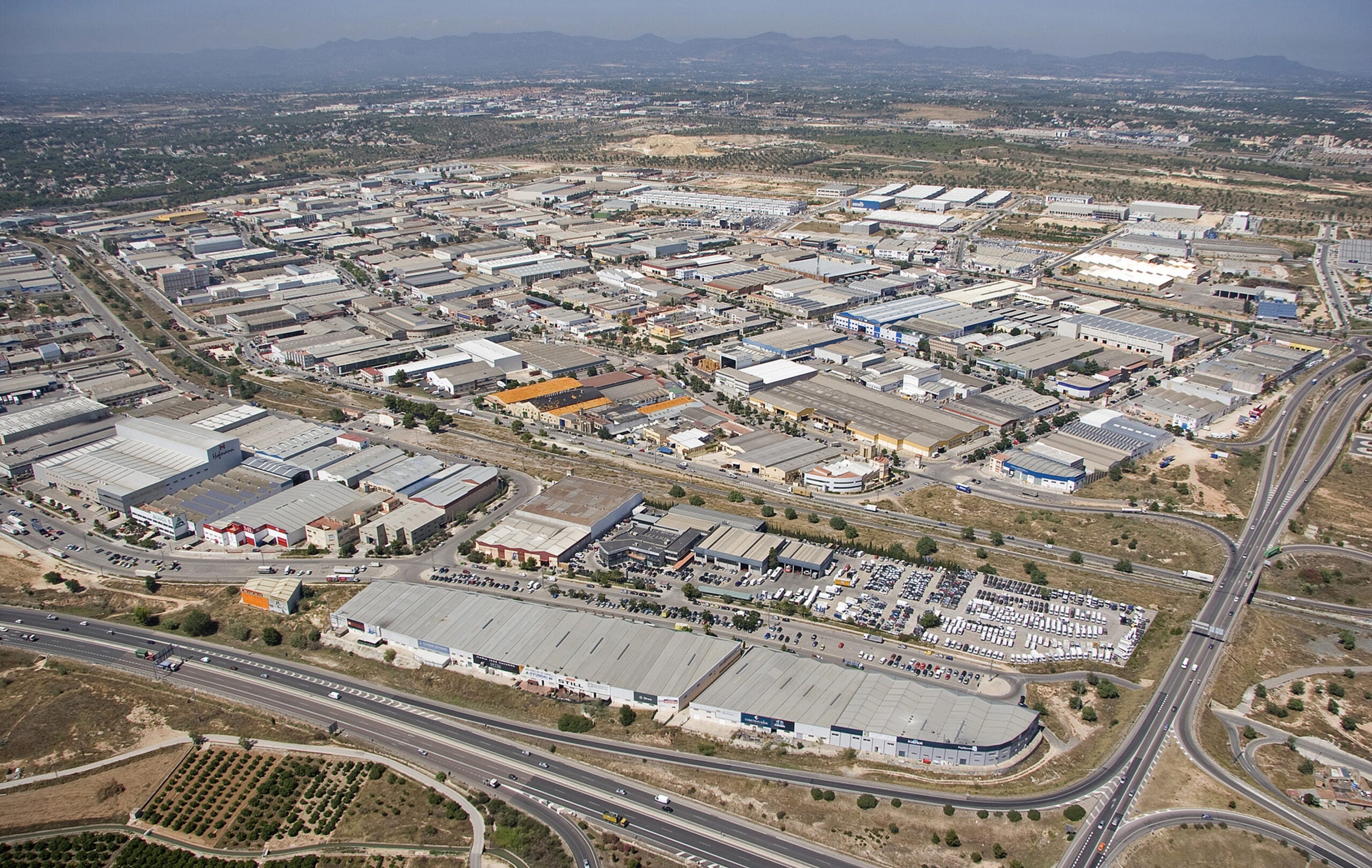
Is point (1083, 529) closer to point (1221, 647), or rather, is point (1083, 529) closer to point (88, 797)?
point (1221, 647)

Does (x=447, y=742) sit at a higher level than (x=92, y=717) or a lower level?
higher

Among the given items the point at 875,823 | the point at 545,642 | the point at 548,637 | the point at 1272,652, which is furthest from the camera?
the point at 548,637

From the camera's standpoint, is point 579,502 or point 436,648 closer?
point 436,648

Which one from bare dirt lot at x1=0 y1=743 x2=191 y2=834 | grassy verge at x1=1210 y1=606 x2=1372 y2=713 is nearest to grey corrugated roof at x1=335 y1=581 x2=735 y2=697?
bare dirt lot at x1=0 y1=743 x2=191 y2=834

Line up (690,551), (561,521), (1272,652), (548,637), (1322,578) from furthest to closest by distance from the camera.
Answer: (561,521)
(690,551)
(1322,578)
(548,637)
(1272,652)

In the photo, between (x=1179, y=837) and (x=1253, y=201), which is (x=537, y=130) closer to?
(x=1253, y=201)

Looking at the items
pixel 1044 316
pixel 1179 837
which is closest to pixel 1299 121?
pixel 1044 316

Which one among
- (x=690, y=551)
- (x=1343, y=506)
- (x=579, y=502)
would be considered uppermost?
(x=579, y=502)

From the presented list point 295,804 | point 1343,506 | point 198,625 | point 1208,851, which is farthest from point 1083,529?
point 198,625
